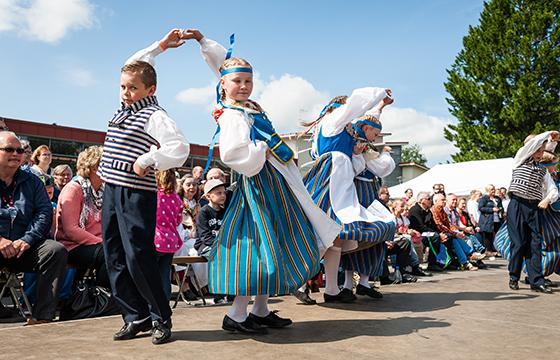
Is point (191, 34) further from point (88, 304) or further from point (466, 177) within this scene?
point (466, 177)

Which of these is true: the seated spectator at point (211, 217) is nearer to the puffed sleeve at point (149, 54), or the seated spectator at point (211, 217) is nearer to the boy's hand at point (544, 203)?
the puffed sleeve at point (149, 54)

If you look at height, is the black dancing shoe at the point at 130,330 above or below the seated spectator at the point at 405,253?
below

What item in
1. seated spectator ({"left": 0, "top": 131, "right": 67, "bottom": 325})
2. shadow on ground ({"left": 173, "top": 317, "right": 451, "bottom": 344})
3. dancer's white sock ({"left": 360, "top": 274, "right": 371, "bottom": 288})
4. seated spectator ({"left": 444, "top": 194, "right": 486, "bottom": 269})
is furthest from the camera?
seated spectator ({"left": 444, "top": 194, "right": 486, "bottom": 269})

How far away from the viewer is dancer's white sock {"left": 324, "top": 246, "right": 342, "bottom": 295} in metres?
4.71

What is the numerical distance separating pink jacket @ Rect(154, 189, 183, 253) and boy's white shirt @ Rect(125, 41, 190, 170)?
6.06 feet

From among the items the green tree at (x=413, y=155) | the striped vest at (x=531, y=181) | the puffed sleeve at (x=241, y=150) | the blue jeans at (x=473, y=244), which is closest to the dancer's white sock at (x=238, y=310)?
the puffed sleeve at (x=241, y=150)

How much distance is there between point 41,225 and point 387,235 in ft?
9.42

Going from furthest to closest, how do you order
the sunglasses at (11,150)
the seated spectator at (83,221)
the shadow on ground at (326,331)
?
the seated spectator at (83,221) < the sunglasses at (11,150) < the shadow on ground at (326,331)

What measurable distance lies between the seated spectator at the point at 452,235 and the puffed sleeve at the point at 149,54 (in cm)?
674

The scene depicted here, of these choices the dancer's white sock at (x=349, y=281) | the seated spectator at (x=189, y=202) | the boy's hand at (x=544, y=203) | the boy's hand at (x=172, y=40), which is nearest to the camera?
the boy's hand at (x=172, y=40)

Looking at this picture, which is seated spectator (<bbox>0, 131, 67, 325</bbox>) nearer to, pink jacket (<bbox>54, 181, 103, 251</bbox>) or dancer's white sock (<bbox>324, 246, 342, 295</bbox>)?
pink jacket (<bbox>54, 181, 103, 251</bbox>)

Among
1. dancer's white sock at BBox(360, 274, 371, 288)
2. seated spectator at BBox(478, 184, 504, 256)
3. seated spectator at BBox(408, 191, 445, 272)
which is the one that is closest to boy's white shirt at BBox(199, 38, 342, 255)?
dancer's white sock at BBox(360, 274, 371, 288)

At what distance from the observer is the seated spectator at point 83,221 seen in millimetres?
4676

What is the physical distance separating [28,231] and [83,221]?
61 centimetres
